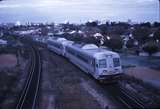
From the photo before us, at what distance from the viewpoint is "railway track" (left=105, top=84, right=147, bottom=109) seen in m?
18.5

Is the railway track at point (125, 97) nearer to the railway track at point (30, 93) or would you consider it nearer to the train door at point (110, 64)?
the train door at point (110, 64)

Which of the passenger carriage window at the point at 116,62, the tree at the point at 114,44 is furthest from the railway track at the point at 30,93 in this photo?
the tree at the point at 114,44

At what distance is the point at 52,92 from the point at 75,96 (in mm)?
2629

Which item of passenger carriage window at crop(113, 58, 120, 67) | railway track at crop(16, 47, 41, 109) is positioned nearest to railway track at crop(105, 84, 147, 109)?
passenger carriage window at crop(113, 58, 120, 67)

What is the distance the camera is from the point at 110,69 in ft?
81.2

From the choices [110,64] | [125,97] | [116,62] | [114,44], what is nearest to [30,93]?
[110,64]

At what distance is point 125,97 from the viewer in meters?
20.9

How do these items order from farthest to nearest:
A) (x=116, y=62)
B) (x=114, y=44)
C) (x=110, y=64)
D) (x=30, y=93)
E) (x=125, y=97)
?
1. (x=114, y=44)
2. (x=116, y=62)
3. (x=110, y=64)
4. (x=30, y=93)
5. (x=125, y=97)

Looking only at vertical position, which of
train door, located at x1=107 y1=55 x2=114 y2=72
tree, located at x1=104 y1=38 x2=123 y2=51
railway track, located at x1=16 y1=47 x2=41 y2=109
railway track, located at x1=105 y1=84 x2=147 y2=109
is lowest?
tree, located at x1=104 y1=38 x2=123 y2=51

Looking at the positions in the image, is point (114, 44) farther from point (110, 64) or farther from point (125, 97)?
point (125, 97)

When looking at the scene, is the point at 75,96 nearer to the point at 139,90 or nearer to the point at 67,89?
the point at 67,89

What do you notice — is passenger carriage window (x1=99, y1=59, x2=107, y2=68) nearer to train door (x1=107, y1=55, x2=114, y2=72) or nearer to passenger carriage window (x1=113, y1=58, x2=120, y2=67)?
train door (x1=107, y1=55, x2=114, y2=72)

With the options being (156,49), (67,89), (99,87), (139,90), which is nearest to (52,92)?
(67,89)

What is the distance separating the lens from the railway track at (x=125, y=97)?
18.5m
